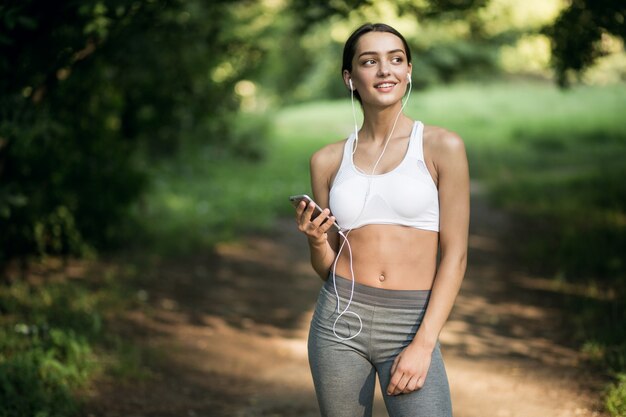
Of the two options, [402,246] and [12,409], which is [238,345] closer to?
[12,409]

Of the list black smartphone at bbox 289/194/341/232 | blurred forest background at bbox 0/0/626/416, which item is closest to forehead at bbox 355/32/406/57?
black smartphone at bbox 289/194/341/232

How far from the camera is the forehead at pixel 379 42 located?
9.02 ft

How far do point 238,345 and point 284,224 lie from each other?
5.51 meters

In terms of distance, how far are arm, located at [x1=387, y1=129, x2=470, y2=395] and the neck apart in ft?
0.71

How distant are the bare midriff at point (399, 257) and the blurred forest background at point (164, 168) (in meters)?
2.14

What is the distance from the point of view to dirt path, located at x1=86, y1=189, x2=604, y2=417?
498 centimetres

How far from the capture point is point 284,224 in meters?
11.9

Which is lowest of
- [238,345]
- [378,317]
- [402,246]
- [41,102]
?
[238,345]

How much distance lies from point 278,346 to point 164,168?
8443 mm

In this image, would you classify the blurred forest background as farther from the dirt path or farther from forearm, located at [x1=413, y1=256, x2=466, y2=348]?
forearm, located at [x1=413, y1=256, x2=466, y2=348]

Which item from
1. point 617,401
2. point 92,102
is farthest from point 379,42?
point 92,102

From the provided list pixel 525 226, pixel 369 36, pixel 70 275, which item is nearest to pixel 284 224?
pixel 525 226

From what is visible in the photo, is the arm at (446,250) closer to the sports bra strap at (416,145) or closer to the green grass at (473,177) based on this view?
the sports bra strap at (416,145)

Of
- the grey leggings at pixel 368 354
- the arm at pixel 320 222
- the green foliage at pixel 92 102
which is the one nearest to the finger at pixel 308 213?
the arm at pixel 320 222
